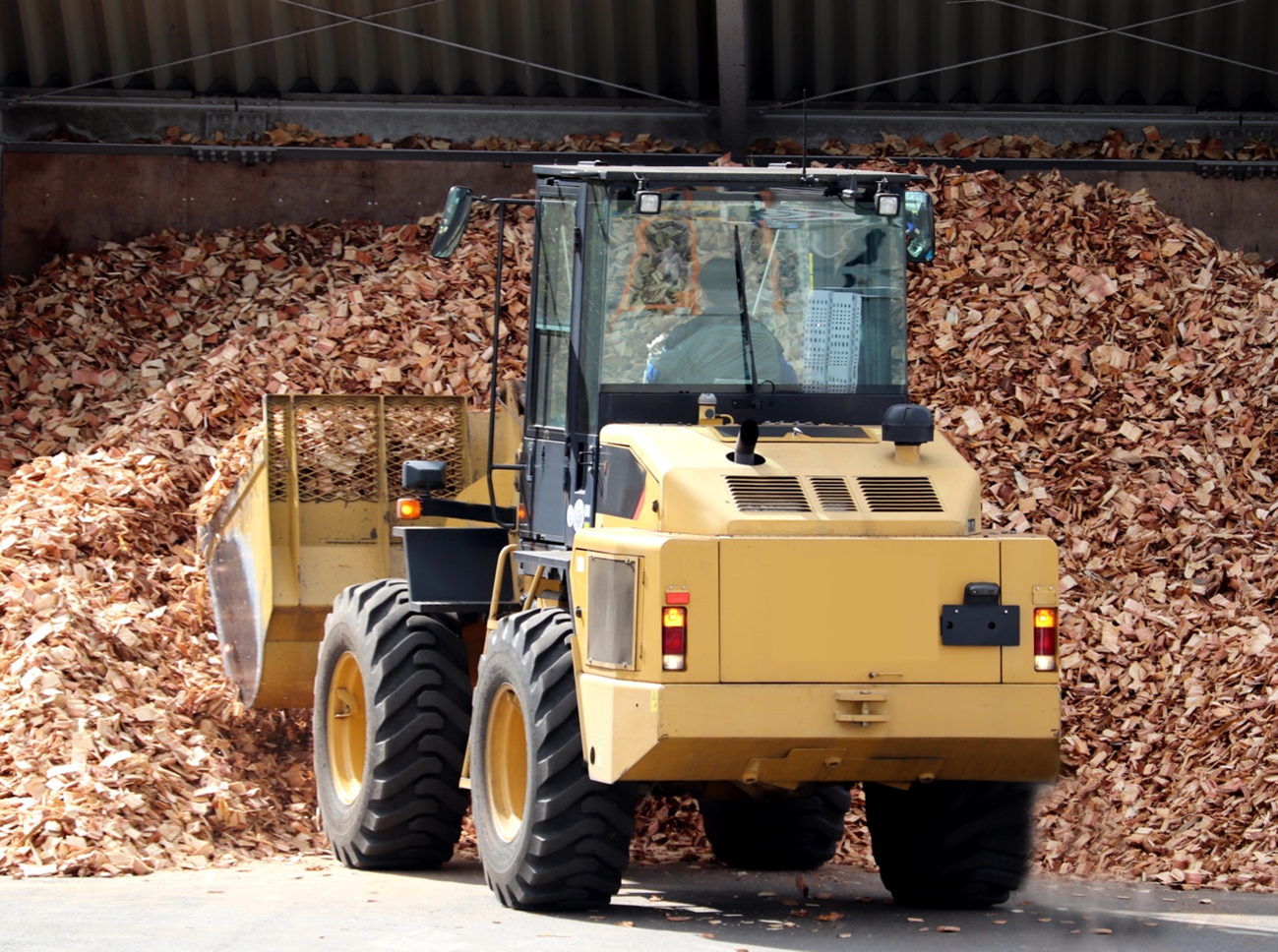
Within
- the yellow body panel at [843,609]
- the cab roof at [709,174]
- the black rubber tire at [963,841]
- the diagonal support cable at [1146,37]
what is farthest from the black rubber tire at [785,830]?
the diagonal support cable at [1146,37]

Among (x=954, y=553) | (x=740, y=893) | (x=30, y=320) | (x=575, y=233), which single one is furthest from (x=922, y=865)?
(x=30, y=320)

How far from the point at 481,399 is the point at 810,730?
6601mm

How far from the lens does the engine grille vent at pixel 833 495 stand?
7.48 m

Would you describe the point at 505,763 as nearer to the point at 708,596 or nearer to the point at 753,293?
the point at 708,596

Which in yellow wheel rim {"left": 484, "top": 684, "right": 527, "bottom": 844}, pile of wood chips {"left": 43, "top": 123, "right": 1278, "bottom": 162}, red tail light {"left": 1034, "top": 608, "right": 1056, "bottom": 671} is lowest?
yellow wheel rim {"left": 484, "top": 684, "right": 527, "bottom": 844}

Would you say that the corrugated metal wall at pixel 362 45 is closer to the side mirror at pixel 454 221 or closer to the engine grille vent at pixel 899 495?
the side mirror at pixel 454 221

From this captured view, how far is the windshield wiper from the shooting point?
805cm

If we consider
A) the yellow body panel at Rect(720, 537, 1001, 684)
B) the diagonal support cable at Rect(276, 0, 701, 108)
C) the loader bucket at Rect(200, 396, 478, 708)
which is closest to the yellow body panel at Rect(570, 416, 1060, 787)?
the yellow body panel at Rect(720, 537, 1001, 684)

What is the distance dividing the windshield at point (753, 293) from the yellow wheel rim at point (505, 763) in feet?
4.82

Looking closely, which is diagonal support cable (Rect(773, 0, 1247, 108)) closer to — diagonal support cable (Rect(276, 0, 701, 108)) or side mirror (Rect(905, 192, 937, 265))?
diagonal support cable (Rect(276, 0, 701, 108))

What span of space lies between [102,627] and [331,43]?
7.13 m

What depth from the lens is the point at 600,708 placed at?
731 cm

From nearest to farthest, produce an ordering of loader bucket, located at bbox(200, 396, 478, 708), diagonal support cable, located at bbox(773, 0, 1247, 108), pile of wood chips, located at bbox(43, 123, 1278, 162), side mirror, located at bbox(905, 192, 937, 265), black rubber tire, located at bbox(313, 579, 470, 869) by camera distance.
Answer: side mirror, located at bbox(905, 192, 937, 265)
black rubber tire, located at bbox(313, 579, 470, 869)
loader bucket, located at bbox(200, 396, 478, 708)
diagonal support cable, located at bbox(773, 0, 1247, 108)
pile of wood chips, located at bbox(43, 123, 1278, 162)

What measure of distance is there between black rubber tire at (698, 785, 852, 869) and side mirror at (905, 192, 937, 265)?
281 centimetres
